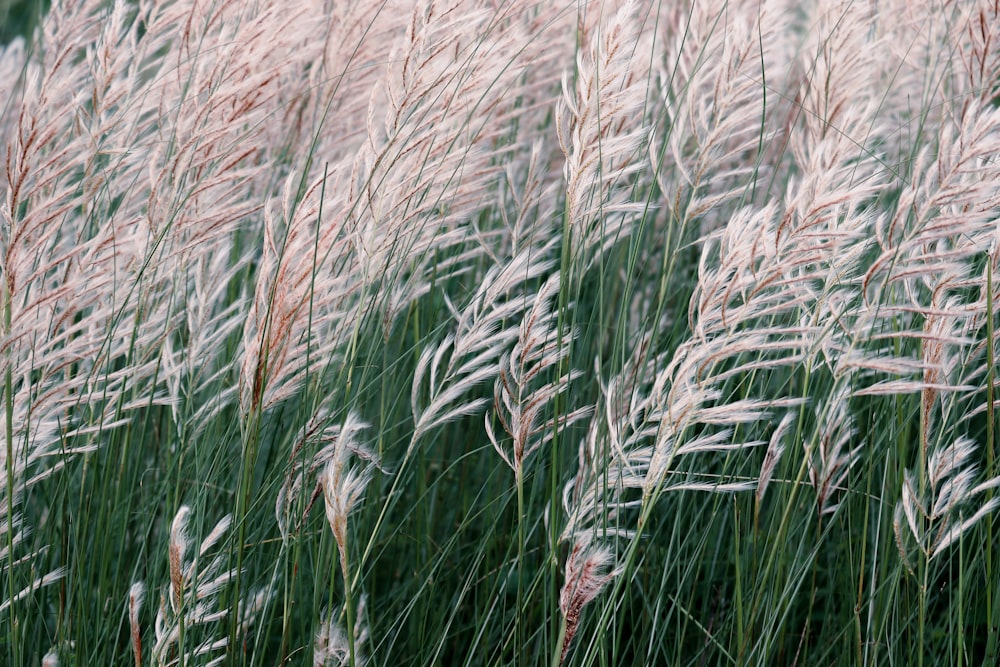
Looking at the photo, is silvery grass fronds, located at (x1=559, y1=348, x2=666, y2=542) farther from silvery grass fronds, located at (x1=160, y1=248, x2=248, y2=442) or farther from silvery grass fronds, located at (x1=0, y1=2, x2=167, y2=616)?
silvery grass fronds, located at (x1=0, y1=2, x2=167, y2=616)

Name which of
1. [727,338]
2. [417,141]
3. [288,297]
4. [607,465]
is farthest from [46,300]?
[727,338]

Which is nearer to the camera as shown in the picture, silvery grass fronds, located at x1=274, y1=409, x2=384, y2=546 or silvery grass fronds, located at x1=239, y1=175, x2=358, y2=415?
silvery grass fronds, located at x1=274, y1=409, x2=384, y2=546

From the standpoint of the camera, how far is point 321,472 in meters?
1.54

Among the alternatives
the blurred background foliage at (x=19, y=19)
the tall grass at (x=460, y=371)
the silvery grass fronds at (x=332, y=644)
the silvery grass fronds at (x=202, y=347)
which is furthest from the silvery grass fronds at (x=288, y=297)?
the blurred background foliage at (x=19, y=19)

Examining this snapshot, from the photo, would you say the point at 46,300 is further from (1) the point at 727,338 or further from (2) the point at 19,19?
(2) the point at 19,19

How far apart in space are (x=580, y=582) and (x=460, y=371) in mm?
410

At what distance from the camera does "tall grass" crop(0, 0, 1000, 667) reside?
136 cm

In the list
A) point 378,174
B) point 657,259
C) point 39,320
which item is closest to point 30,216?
point 39,320

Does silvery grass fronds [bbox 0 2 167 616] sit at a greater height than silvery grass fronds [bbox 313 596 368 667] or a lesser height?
greater

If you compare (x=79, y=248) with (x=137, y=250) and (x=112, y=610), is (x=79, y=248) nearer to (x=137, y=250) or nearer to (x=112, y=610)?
(x=137, y=250)

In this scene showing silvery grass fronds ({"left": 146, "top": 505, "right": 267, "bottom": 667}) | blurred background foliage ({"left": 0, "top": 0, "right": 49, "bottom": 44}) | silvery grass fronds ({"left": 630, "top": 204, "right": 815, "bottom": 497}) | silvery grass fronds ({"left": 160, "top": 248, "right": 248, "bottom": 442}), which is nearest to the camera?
silvery grass fronds ({"left": 630, "top": 204, "right": 815, "bottom": 497})

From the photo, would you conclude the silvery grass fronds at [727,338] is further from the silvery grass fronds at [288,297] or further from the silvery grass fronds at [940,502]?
the silvery grass fronds at [288,297]

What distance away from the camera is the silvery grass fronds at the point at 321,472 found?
4.05 feet

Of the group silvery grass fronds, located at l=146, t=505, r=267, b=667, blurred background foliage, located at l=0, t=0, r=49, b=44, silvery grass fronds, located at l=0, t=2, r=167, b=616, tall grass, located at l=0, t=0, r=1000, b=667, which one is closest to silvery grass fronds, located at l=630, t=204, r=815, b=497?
tall grass, located at l=0, t=0, r=1000, b=667
